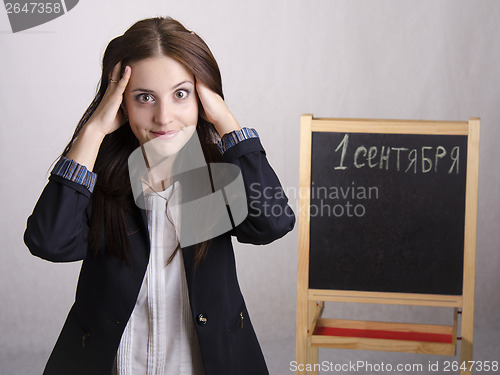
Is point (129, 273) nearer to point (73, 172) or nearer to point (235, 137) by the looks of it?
point (73, 172)

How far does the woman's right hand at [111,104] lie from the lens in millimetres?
1371

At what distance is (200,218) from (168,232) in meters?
0.07

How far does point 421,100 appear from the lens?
335 centimetres

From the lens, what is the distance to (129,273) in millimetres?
1388

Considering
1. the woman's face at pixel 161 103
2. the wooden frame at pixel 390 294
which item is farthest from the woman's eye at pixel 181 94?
the wooden frame at pixel 390 294

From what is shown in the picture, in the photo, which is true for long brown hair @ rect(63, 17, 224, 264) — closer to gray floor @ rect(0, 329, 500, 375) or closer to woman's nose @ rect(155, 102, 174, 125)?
woman's nose @ rect(155, 102, 174, 125)

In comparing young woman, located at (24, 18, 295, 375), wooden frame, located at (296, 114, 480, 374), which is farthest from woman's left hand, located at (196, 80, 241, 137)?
wooden frame, located at (296, 114, 480, 374)

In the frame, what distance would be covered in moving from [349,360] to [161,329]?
1.90 m

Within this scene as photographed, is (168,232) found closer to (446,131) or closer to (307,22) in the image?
(446,131)

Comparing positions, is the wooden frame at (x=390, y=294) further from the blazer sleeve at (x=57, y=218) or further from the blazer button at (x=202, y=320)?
the blazer sleeve at (x=57, y=218)

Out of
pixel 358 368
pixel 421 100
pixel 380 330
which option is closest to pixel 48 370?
pixel 380 330

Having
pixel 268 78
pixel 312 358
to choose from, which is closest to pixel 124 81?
pixel 312 358

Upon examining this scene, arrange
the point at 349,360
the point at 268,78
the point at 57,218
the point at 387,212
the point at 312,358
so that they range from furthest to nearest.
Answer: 1. the point at 268,78
2. the point at 349,360
3. the point at 312,358
4. the point at 387,212
5. the point at 57,218

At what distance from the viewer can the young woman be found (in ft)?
4.50
